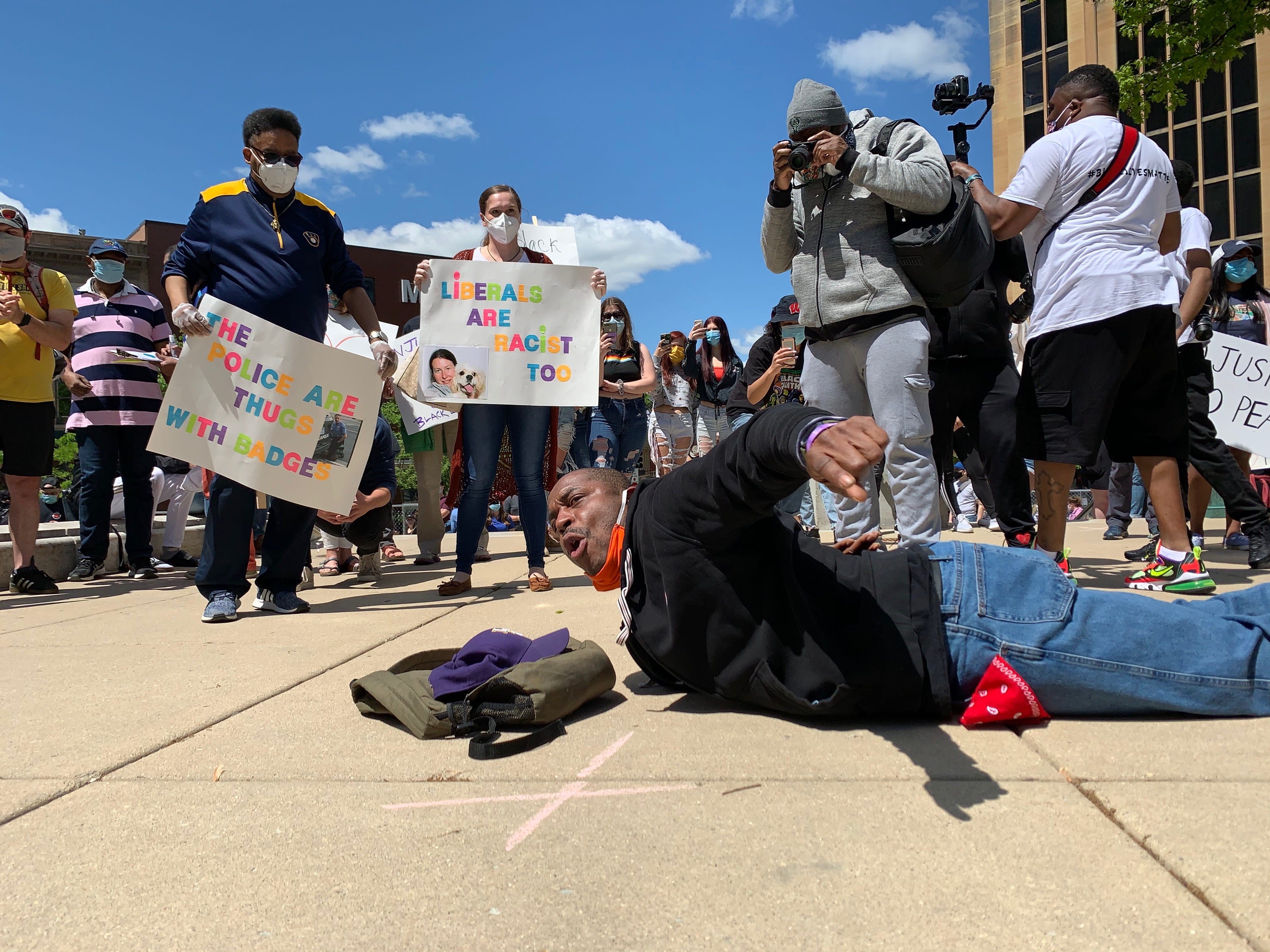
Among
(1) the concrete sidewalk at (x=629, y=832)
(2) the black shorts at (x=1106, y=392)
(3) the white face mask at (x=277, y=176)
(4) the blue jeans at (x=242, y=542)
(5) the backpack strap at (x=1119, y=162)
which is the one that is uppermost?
(3) the white face mask at (x=277, y=176)

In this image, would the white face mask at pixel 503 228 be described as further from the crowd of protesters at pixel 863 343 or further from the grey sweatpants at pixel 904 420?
the grey sweatpants at pixel 904 420

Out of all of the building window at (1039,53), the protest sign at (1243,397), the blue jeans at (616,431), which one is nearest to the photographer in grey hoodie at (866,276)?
the protest sign at (1243,397)

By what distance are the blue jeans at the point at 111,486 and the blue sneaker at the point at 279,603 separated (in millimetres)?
2371

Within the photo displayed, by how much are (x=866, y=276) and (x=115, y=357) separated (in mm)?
5030

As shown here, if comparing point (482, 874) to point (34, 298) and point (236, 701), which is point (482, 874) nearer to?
point (236, 701)

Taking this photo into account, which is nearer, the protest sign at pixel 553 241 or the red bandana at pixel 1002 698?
the red bandana at pixel 1002 698

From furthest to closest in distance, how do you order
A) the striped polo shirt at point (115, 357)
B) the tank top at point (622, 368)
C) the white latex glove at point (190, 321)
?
the tank top at point (622, 368), the striped polo shirt at point (115, 357), the white latex glove at point (190, 321)

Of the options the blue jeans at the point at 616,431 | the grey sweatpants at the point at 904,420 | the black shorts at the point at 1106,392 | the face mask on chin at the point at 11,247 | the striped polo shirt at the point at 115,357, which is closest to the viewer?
the grey sweatpants at the point at 904,420

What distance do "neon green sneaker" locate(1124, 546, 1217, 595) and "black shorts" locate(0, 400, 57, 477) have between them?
19.5 ft

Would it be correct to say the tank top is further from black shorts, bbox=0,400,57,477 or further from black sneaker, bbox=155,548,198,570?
black shorts, bbox=0,400,57,477

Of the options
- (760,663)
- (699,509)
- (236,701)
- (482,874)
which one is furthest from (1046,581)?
(236,701)

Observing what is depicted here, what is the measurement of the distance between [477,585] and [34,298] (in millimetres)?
3160

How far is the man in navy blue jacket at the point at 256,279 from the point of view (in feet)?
13.2

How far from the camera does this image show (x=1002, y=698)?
190cm
